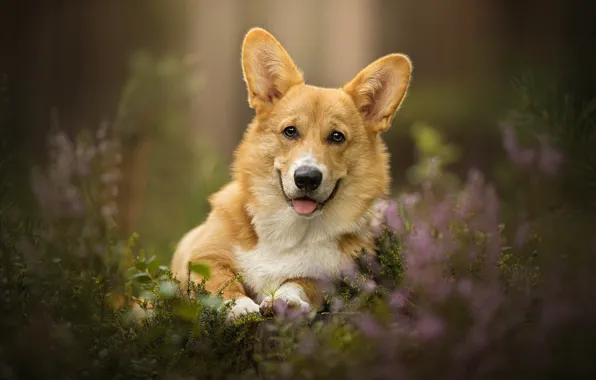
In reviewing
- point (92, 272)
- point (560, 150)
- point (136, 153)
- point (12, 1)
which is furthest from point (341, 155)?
point (12, 1)

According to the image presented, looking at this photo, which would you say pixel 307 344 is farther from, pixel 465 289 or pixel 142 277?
pixel 142 277

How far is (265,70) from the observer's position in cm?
370

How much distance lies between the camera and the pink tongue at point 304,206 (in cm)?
326

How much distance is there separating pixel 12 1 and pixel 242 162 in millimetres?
4013

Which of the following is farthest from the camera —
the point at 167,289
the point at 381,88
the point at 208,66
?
the point at 208,66

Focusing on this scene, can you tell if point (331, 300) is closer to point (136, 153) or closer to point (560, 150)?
point (560, 150)

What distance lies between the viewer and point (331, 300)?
2.97 m

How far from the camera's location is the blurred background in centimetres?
600

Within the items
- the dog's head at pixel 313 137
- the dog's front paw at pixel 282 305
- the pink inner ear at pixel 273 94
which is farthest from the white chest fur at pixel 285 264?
the pink inner ear at pixel 273 94

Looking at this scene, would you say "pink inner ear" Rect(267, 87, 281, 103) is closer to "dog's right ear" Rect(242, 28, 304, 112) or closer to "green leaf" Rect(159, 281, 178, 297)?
"dog's right ear" Rect(242, 28, 304, 112)

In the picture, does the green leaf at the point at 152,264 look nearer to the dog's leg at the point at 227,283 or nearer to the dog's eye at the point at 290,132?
the dog's leg at the point at 227,283

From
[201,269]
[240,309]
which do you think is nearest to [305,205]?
[240,309]

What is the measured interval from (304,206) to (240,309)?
65cm

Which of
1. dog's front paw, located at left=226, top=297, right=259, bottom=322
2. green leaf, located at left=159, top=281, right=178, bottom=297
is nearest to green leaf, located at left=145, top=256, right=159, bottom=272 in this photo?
green leaf, located at left=159, top=281, right=178, bottom=297
